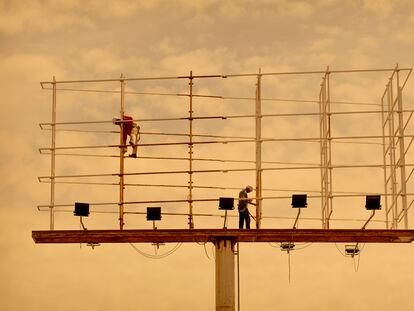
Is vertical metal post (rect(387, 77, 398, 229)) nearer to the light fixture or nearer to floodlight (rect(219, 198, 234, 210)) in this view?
the light fixture

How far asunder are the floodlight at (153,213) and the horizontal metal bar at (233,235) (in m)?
0.68

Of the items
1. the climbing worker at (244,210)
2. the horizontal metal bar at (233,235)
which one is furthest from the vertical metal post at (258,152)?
the horizontal metal bar at (233,235)

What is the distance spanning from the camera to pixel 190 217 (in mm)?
50656

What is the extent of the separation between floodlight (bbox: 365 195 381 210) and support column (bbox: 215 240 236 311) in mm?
5038

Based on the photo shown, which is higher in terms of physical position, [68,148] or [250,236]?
[68,148]

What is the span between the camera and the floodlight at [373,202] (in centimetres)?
4878

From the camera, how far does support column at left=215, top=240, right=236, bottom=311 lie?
4944 centimetres

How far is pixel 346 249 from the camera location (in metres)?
51.3

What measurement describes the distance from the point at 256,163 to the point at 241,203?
60.1 inches

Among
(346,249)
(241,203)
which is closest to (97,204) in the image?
(241,203)

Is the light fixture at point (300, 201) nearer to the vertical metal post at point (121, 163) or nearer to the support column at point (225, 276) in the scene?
the support column at point (225, 276)

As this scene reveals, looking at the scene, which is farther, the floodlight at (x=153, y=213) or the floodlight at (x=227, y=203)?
the floodlight at (x=153, y=213)

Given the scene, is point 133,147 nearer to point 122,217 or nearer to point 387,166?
point 122,217

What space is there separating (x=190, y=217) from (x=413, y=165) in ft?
26.6
